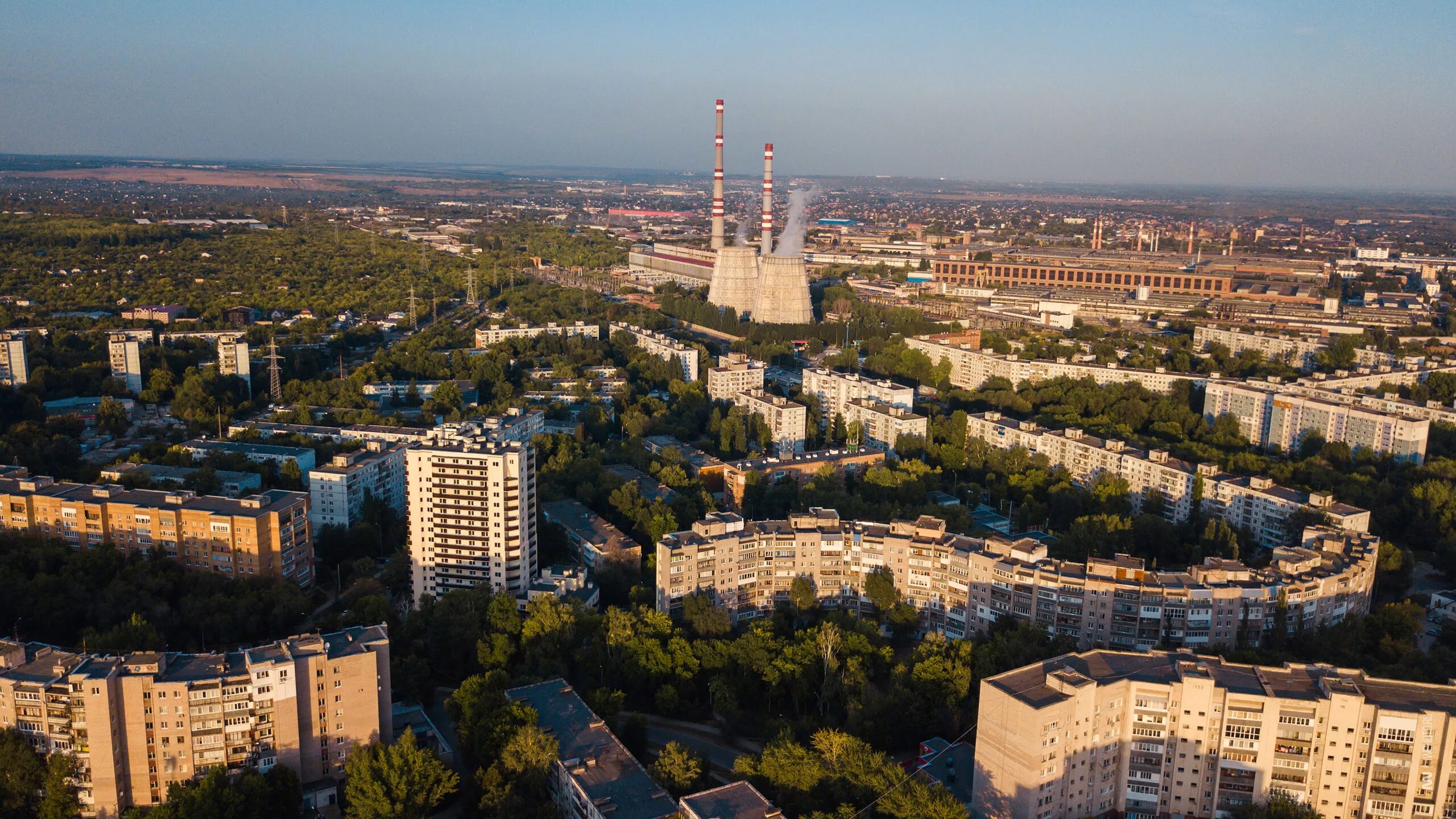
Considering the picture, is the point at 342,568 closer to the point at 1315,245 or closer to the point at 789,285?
the point at 789,285

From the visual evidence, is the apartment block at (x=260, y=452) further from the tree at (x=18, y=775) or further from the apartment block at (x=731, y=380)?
the apartment block at (x=731, y=380)

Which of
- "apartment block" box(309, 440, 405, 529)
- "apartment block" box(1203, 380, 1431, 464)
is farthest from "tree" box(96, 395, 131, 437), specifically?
"apartment block" box(1203, 380, 1431, 464)

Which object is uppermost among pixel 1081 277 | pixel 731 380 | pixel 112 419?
pixel 1081 277

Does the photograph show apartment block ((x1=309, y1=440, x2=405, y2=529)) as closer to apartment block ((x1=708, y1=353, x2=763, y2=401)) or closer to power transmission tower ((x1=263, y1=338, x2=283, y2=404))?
power transmission tower ((x1=263, y1=338, x2=283, y2=404))

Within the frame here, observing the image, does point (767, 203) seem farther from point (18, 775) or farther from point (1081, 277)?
point (18, 775)

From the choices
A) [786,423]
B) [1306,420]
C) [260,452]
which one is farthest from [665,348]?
[1306,420]

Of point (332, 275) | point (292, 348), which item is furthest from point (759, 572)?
point (332, 275)
